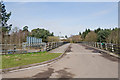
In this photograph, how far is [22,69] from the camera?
262 inches

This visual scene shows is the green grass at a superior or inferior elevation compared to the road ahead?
superior

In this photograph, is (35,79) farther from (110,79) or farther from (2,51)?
(2,51)

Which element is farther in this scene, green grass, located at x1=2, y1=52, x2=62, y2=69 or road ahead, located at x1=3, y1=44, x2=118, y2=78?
green grass, located at x1=2, y1=52, x2=62, y2=69

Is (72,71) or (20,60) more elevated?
(20,60)

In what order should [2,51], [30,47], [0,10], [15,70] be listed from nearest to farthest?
[15,70] → [2,51] → [30,47] → [0,10]

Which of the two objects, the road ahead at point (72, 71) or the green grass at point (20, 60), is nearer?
the road ahead at point (72, 71)

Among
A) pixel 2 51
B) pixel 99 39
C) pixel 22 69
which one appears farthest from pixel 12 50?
pixel 99 39

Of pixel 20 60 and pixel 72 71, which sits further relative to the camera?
pixel 20 60

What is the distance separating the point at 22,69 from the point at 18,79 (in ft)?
5.38

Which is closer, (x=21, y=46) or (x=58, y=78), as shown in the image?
(x=58, y=78)

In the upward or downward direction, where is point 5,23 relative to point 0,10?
downward

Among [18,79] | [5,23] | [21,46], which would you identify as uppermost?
[5,23]

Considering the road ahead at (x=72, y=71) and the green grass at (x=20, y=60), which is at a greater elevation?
the green grass at (x=20, y=60)

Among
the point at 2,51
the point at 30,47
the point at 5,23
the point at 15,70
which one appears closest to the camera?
the point at 15,70
